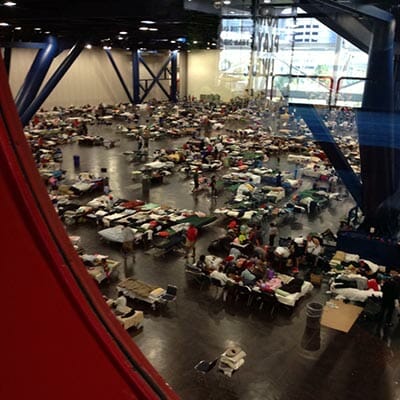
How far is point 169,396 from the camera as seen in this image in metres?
2.48

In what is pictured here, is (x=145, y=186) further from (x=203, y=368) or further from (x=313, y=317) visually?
(x=203, y=368)

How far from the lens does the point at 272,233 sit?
15953 millimetres

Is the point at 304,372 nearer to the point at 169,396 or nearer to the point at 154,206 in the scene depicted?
the point at 169,396

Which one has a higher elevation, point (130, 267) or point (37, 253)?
point (37, 253)

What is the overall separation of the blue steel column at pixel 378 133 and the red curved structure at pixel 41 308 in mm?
12607

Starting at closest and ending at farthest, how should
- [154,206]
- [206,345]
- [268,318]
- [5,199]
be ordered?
[5,199] → [206,345] → [268,318] → [154,206]

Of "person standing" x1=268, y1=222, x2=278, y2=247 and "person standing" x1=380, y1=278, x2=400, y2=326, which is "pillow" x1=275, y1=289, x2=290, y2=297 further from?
"person standing" x1=268, y1=222, x2=278, y2=247

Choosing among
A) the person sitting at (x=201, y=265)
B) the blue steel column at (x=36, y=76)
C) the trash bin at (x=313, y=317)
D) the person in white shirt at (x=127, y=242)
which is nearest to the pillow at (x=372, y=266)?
the trash bin at (x=313, y=317)

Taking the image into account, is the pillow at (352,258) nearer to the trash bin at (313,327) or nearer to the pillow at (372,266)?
the pillow at (372,266)

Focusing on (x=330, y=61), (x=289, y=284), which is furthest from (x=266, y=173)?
(x=289, y=284)

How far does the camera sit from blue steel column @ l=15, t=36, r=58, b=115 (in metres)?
21.0

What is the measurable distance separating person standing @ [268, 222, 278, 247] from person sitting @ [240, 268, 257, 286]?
3.53 m

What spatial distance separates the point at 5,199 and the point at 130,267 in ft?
40.6

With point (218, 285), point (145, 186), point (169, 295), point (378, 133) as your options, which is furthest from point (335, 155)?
point (145, 186)
